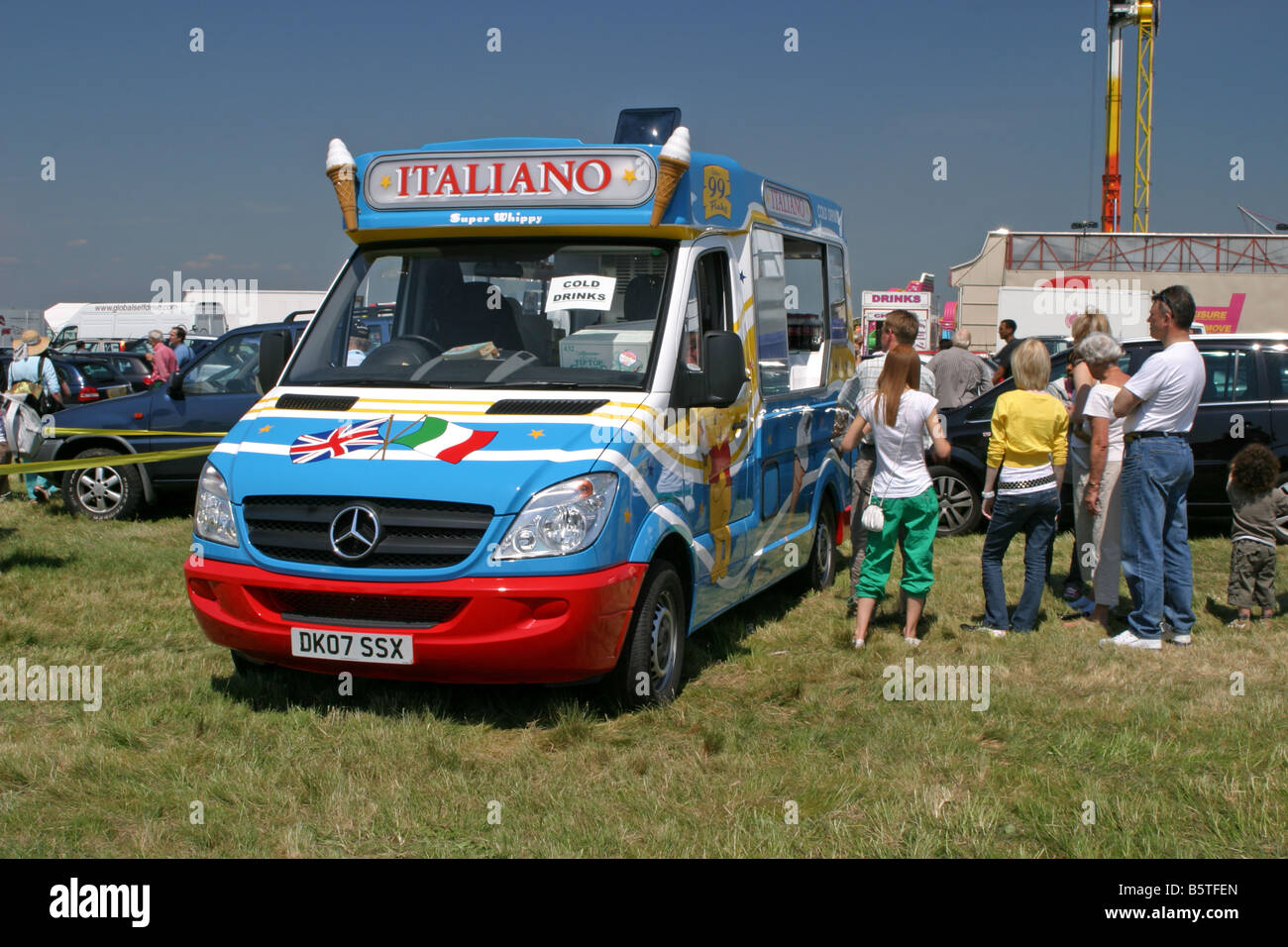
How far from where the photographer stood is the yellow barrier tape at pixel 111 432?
11570 mm

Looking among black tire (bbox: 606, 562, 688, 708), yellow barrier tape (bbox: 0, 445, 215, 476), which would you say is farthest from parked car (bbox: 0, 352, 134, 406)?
black tire (bbox: 606, 562, 688, 708)

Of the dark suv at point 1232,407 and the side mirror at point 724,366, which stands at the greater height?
the side mirror at point 724,366

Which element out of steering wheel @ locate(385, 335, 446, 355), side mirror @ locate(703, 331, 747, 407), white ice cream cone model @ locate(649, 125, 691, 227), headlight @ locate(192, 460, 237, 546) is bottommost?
headlight @ locate(192, 460, 237, 546)

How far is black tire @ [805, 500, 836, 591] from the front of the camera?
856 cm

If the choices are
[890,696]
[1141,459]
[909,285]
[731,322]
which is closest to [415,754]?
[890,696]

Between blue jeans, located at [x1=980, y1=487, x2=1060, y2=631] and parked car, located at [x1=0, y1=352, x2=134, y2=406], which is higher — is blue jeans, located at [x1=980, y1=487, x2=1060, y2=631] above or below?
below

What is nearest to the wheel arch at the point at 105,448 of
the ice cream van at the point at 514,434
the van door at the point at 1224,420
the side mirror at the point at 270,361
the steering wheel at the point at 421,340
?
the side mirror at the point at 270,361

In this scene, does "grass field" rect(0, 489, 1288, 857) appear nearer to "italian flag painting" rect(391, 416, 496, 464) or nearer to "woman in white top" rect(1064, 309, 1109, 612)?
"woman in white top" rect(1064, 309, 1109, 612)

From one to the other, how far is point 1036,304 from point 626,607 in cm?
3202

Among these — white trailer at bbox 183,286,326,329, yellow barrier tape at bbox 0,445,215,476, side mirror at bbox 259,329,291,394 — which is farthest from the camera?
white trailer at bbox 183,286,326,329

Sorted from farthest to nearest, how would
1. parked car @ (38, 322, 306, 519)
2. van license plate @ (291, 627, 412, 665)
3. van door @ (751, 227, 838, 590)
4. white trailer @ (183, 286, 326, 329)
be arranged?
white trailer @ (183, 286, 326, 329) < parked car @ (38, 322, 306, 519) < van door @ (751, 227, 838, 590) < van license plate @ (291, 627, 412, 665)

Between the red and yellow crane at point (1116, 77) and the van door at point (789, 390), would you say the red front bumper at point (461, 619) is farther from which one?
the red and yellow crane at point (1116, 77)

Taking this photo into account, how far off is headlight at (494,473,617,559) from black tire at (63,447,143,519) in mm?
8008

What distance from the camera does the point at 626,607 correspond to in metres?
5.16
